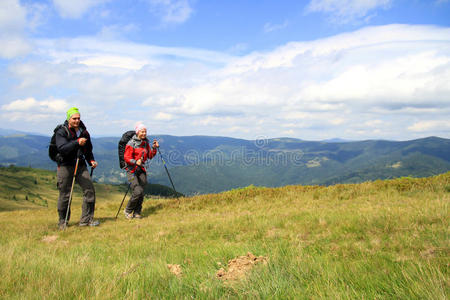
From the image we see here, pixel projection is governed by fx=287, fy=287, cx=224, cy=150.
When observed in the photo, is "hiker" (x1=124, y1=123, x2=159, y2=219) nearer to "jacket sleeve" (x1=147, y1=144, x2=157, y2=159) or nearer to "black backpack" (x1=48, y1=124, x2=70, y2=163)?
"jacket sleeve" (x1=147, y1=144, x2=157, y2=159)

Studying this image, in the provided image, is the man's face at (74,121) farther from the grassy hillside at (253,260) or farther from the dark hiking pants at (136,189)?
the grassy hillside at (253,260)

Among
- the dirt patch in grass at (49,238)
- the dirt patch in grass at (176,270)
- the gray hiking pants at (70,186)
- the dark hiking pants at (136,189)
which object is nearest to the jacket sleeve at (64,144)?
the gray hiking pants at (70,186)

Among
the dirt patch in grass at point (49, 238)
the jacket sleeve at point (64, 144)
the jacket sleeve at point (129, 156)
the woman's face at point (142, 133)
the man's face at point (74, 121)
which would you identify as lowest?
the dirt patch in grass at point (49, 238)

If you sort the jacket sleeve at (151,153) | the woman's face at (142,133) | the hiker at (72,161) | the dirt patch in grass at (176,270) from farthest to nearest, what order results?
the jacket sleeve at (151,153) < the woman's face at (142,133) < the hiker at (72,161) < the dirt patch in grass at (176,270)

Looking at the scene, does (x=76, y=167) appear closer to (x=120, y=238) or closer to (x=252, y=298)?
(x=120, y=238)

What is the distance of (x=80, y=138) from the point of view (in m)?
9.34

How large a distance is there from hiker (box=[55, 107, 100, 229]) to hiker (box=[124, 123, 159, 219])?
61.8 inches

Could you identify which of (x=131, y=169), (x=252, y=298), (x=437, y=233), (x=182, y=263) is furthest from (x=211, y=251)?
(x=131, y=169)

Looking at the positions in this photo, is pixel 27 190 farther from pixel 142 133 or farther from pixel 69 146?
pixel 69 146

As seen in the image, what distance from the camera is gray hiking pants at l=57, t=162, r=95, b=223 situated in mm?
9664

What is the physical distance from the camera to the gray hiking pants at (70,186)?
9.66 metres

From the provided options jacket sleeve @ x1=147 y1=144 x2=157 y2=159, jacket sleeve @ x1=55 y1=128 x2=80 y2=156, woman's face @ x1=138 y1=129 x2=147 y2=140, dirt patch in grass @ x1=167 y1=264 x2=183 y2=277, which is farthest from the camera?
jacket sleeve @ x1=147 y1=144 x2=157 y2=159

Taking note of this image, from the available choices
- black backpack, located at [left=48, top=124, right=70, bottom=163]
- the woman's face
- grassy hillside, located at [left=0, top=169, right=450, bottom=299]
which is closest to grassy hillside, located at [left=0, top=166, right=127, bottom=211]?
black backpack, located at [left=48, top=124, right=70, bottom=163]

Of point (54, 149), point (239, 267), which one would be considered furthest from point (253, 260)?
point (54, 149)
